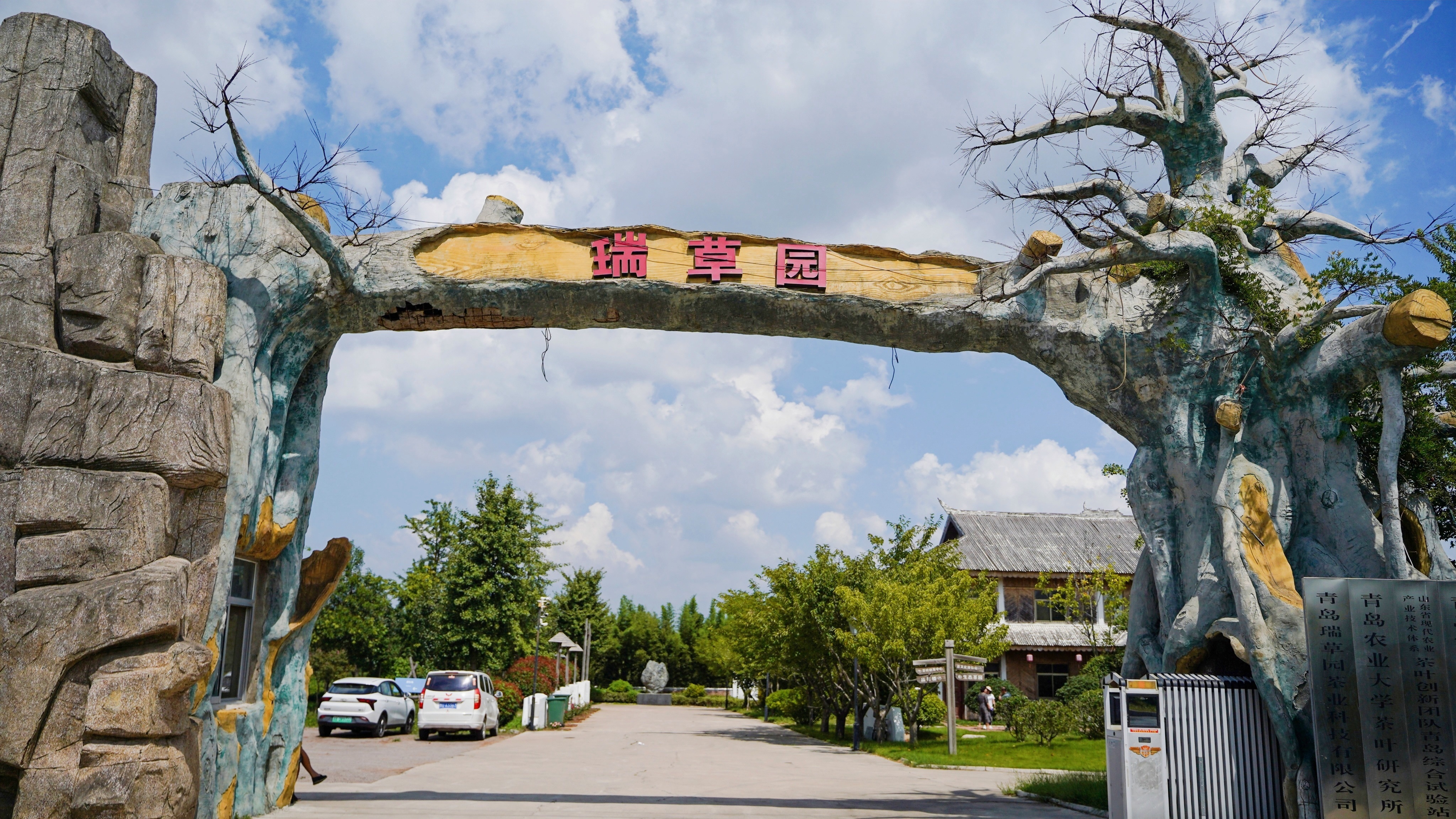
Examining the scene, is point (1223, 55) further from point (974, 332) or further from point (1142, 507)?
point (1142, 507)

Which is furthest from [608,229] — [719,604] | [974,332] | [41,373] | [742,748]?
[719,604]

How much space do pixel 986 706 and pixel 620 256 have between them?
2284 cm

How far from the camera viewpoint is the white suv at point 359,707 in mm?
21391

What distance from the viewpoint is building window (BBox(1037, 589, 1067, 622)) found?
1251 inches

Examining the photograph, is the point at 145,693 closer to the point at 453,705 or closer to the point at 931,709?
the point at 453,705

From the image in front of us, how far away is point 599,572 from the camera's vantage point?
53.0 m

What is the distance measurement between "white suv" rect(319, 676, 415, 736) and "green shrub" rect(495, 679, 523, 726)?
13.4 ft

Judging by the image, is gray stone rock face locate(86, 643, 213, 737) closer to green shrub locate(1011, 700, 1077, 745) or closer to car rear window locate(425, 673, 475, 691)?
car rear window locate(425, 673, 475, 691)

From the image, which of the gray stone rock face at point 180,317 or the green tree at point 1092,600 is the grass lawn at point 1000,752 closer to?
the green tree at point 1092,600

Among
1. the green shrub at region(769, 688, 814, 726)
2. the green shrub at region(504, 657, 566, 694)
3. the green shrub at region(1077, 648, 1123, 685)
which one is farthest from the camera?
the green shrub at region(504, 657, 566, 694)

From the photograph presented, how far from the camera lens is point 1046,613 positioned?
32094mm

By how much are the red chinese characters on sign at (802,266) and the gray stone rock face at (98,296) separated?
18.4ft

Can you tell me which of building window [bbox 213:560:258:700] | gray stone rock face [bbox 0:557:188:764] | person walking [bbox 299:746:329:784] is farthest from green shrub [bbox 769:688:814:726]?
gray stone rock face [bbox 0:557:188:764]

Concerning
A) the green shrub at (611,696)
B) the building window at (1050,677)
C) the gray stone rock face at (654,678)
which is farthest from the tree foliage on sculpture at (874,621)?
the gray stone rock face at (654,678)
